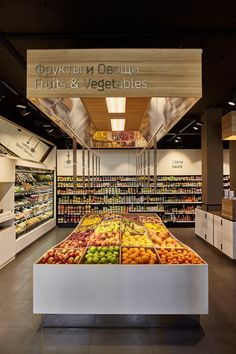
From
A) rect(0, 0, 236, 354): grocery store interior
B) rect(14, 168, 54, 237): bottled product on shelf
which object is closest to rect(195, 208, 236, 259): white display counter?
rect(0, 0, 236, 354): grocery store interior

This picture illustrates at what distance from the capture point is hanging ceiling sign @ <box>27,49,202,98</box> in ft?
9.27

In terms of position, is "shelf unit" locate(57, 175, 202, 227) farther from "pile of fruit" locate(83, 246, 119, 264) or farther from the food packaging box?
"pile of fruit" locate(83, 246, 119, 264)

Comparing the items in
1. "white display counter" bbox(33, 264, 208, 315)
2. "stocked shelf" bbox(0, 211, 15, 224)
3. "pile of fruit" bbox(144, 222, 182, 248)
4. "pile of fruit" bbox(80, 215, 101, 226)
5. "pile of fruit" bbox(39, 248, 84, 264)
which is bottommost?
"white display counter" bbox(33, 264, 208, 315)

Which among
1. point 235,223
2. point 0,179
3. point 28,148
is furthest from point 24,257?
point 235,223

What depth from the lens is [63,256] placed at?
13.5 feet

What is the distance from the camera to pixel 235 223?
6.68 m

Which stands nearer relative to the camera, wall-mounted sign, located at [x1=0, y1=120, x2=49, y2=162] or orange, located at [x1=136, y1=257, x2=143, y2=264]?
orange, located at [x1=136, y1=257, x2=143, y2=264]

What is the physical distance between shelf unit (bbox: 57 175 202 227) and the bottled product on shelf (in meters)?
0.66

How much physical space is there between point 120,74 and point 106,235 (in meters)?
3.13

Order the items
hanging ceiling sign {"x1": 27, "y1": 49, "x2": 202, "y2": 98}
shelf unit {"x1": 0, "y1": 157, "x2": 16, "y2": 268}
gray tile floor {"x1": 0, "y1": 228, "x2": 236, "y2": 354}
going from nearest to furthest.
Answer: hanging ceiling sign {"x1": 27, "y1": 49, "x2": 202, "y2": 98}
gray tile floor {"x1": 0, "y1": 228, "x2": 236, "y2": 354}
shelf unit {"x1": 0, "y1": 157, "x2": 16, "y2": 268}

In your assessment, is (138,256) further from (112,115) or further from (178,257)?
(112,115)

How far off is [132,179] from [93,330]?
8704mm

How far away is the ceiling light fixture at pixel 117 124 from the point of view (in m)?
6.15

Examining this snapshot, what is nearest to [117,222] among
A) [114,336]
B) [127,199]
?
[114,336]
